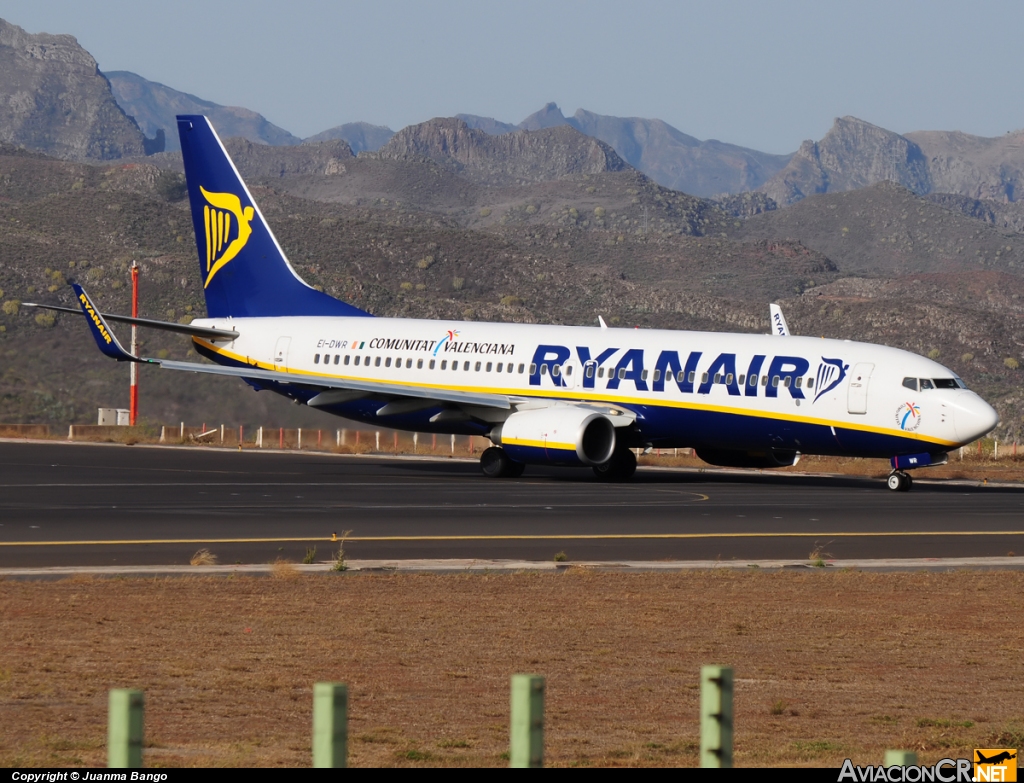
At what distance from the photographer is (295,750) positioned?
422 inches

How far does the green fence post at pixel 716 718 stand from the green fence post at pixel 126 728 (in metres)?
2.11

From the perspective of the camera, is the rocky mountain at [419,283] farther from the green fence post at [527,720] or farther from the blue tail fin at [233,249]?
the green fence post at [527,720]

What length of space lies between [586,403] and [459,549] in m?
17.2

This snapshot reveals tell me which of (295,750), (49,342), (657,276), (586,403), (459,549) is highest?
(657,276)

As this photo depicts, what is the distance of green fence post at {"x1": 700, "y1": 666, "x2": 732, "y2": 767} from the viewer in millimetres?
6207

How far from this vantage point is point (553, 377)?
42719mm

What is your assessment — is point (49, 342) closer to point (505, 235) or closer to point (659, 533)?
point (659, 533)

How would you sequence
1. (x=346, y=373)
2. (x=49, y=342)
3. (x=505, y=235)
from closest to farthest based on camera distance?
(x=346, y=373), (x=49, y=342), (x=505, y=235)

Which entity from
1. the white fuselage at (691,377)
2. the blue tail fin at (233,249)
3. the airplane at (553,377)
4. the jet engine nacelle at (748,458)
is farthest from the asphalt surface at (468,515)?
the blue tail fin at (233,249)

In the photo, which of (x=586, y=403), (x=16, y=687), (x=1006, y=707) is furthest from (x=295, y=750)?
(x=586, y=403)

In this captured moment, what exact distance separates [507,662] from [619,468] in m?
28.4

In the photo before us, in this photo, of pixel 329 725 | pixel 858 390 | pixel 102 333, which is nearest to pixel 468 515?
pixel 858 390

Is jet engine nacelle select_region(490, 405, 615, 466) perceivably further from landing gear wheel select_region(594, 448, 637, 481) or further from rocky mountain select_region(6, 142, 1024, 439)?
rocky mountain select_region(6, 142, 1024, 439)

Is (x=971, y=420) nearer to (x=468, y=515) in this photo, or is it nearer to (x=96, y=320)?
(x=468, y=515)
